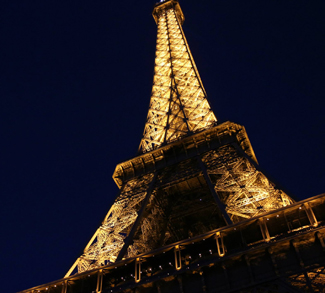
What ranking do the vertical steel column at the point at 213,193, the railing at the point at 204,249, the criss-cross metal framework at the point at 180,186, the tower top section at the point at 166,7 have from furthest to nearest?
the tower top section at the point at 166,7
the criss-cross metal framework at the point at 180,186
the vertical steel column at the point at 213,193
the railing at the point at 204,249

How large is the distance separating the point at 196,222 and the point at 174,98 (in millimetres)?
13690

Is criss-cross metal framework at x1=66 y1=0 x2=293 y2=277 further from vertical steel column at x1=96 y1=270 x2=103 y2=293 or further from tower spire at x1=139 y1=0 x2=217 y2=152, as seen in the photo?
vertical steel column at x1=96 y1=270 x2=103 y2=293

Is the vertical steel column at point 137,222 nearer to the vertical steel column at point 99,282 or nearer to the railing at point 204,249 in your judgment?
the vertical steel column at point 99,282

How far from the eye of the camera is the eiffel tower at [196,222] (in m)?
16.8

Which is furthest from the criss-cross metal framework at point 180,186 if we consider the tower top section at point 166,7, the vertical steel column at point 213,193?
the tower top section at point 166,7

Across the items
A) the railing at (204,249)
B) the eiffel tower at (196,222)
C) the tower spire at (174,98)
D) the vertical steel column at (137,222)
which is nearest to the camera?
the eiffel tower at (196,222)

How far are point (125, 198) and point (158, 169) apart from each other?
357cm

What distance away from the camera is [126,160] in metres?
31.7

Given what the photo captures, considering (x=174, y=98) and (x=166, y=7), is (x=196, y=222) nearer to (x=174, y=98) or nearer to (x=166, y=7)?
(x=174, y=98)

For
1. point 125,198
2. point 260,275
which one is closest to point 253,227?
point 260,275

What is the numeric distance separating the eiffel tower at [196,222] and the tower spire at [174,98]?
0.15 m

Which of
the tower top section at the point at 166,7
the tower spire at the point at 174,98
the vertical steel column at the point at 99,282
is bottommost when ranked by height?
the vertical steel column at the point at 99,282

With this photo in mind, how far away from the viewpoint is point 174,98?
4022cm

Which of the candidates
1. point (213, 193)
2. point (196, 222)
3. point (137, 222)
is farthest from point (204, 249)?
point (196, 222)
